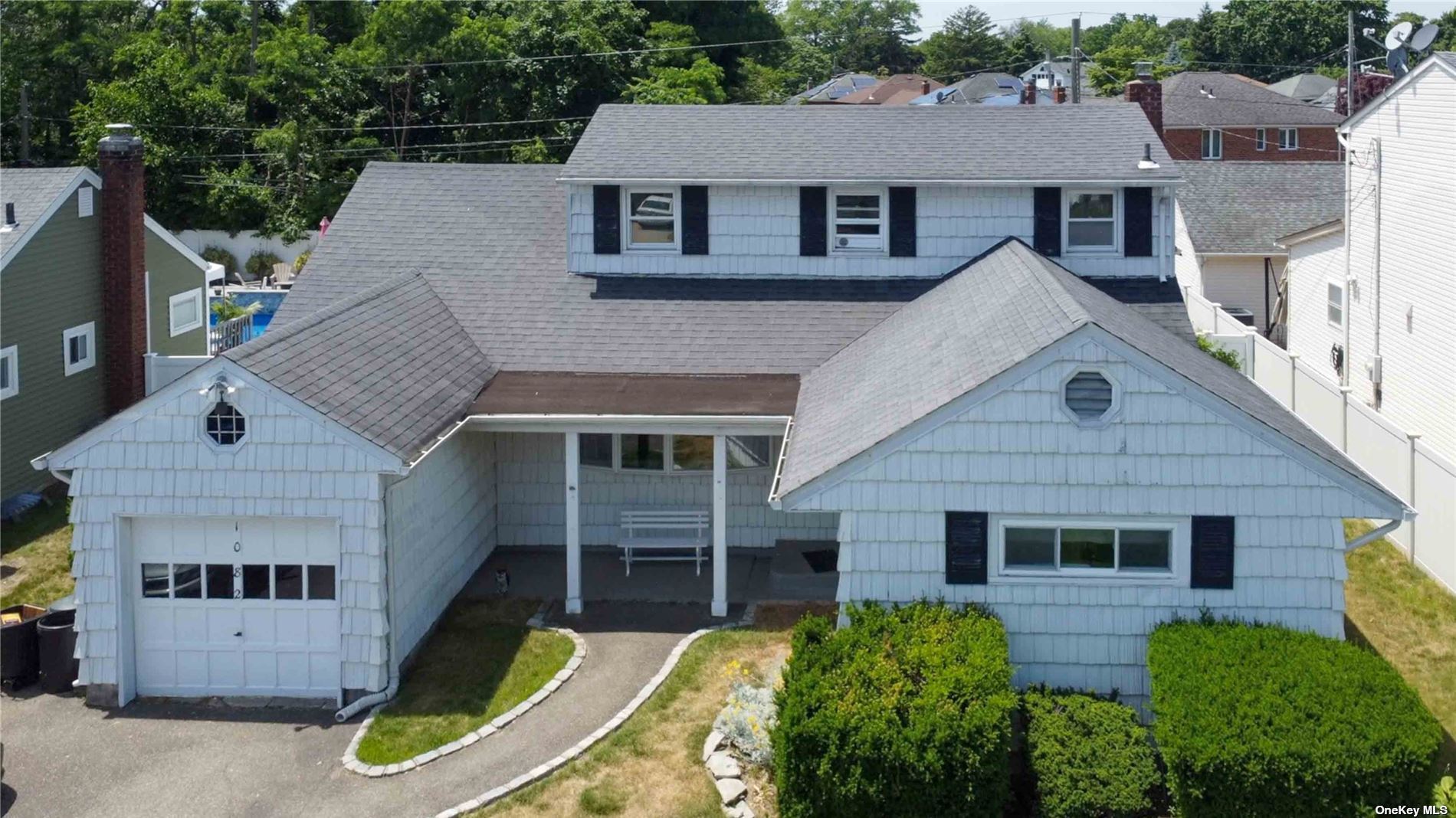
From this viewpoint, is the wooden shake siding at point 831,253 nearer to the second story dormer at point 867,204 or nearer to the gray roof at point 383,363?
the second story dormer at point 867,204

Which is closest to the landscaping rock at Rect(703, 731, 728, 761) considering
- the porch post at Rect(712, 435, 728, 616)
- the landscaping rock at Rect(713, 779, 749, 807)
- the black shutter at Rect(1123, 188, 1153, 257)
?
the landscaping rock at Rect(713, 779, 749, 807)

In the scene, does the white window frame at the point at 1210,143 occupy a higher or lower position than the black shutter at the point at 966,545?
higher

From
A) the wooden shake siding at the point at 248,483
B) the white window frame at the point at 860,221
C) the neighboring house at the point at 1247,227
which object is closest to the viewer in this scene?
the wooden shake siding at the point at 248,483

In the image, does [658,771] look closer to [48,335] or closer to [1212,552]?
[1212,552]

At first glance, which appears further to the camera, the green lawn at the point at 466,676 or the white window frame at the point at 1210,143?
the white window frame at the point at 1210,143

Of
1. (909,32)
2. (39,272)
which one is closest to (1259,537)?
(39,272)

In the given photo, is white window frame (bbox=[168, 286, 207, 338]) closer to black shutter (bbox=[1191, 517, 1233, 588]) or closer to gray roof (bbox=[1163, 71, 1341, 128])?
black shutter (bbox=[1191, 517, 1233, 588])

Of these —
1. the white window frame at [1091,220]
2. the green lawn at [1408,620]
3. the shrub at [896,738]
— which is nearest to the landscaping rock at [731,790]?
the shrub at [896,738]

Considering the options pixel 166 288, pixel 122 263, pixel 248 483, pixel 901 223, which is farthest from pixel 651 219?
pixel 166 288
